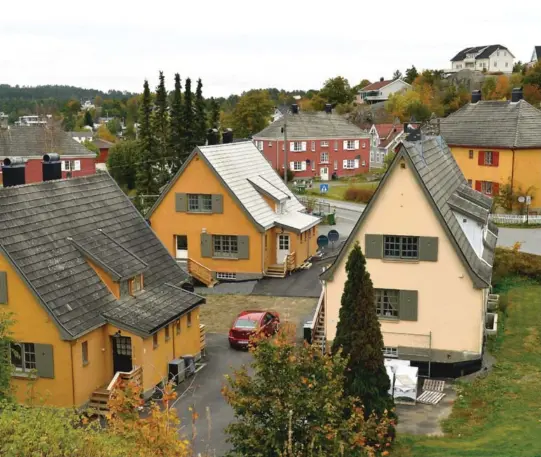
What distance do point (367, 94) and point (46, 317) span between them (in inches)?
5023

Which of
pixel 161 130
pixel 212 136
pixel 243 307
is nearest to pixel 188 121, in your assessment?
pixel 161 130

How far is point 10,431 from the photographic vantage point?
1097 cm

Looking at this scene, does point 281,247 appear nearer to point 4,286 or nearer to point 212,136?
point 212,136

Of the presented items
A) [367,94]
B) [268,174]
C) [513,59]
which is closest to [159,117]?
[268,174]

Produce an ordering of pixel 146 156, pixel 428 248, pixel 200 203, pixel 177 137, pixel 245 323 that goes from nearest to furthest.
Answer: pixel 428 248
pixel 245 323
pixel 200 203
pixel 146 156
pixel 177 137

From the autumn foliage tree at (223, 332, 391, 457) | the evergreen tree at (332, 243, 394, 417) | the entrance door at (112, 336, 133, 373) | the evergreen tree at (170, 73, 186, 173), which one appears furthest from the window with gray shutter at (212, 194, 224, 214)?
the autumn foliage tree at (223, 332, 391, 457)

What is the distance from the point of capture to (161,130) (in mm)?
64188

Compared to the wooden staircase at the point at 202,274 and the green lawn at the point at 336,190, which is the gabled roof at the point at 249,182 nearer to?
the wooden staircase at the point at 202,274

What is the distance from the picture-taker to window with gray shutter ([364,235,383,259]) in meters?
26.4

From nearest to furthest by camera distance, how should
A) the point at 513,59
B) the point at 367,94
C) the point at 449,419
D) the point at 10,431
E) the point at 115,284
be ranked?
the point at 10,431 → the point at 449,419 → the point at 115,284 → the point at 367,94 → the point at 513,59

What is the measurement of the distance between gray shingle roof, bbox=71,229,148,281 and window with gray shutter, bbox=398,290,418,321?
950 cm

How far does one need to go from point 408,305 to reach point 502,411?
5.40 m

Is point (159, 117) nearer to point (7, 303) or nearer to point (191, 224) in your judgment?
point (191, 224)

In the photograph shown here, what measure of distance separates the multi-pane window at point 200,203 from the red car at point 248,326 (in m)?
12.4
